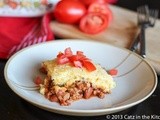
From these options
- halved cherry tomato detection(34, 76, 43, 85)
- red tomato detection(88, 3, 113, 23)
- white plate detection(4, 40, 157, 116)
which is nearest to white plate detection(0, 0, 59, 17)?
red tomato detection(88, 3, 113, 23)

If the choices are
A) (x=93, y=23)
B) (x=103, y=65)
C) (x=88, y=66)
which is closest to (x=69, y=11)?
A: (x=93, y=23)

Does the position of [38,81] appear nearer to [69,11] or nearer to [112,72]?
[112,72]

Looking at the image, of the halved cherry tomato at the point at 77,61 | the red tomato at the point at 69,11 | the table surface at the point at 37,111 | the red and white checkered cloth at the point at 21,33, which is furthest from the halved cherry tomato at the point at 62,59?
the red tomato at the point at 69,11

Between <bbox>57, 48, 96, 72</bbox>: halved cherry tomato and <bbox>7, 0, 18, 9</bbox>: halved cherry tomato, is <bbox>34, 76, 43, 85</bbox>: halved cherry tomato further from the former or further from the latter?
<bbox>7, 0, 18, 9</bbox>: halved cherry tomato

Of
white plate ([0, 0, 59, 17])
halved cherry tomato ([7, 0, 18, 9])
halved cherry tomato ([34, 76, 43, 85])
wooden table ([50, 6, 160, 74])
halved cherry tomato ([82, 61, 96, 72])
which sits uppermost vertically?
halved cherry tomato ([7, 0, 18, 9])

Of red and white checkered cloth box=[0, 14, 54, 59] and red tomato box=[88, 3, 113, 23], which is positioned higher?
red tomato box=[88, 3, 113, 23]

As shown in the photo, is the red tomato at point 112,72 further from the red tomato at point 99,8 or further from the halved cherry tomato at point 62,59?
the red tomato at point 99,8
